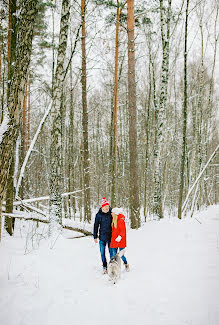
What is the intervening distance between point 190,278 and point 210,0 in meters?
16.2

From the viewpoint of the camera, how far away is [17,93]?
12.3ft

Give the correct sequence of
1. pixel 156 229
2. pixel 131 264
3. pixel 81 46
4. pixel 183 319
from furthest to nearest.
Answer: pixel 81 46 < pixel 156 229 < pixel 131 264 < pixel 183 319

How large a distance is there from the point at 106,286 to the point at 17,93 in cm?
382

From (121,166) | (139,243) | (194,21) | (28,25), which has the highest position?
(194,21)

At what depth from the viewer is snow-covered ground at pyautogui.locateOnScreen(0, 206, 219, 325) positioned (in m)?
2.60

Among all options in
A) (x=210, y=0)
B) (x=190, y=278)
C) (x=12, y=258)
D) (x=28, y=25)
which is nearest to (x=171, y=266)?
(x=190, y=278)

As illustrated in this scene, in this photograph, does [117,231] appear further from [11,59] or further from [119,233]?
[11,59]

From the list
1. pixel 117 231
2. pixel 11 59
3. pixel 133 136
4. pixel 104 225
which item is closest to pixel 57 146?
pixel 11 59

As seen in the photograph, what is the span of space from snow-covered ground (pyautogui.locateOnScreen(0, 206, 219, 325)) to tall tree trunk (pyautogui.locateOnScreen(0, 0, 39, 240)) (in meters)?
1.58

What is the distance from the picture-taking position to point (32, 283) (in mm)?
3428

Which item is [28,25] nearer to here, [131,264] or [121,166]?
[131,264]

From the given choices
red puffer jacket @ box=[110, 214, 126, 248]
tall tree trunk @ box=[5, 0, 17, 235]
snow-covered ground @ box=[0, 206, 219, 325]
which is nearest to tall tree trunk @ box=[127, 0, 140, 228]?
snow-covered ground @ box=[0, 206, 219, 325]

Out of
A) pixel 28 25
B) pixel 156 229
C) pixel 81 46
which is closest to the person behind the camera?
pixel 28 25

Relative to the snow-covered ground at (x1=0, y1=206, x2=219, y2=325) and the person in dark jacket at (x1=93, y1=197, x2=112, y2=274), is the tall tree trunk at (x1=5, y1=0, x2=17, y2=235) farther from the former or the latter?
the person in dark jacket at (x1=93, y1=197, x2=112, y2=274)
